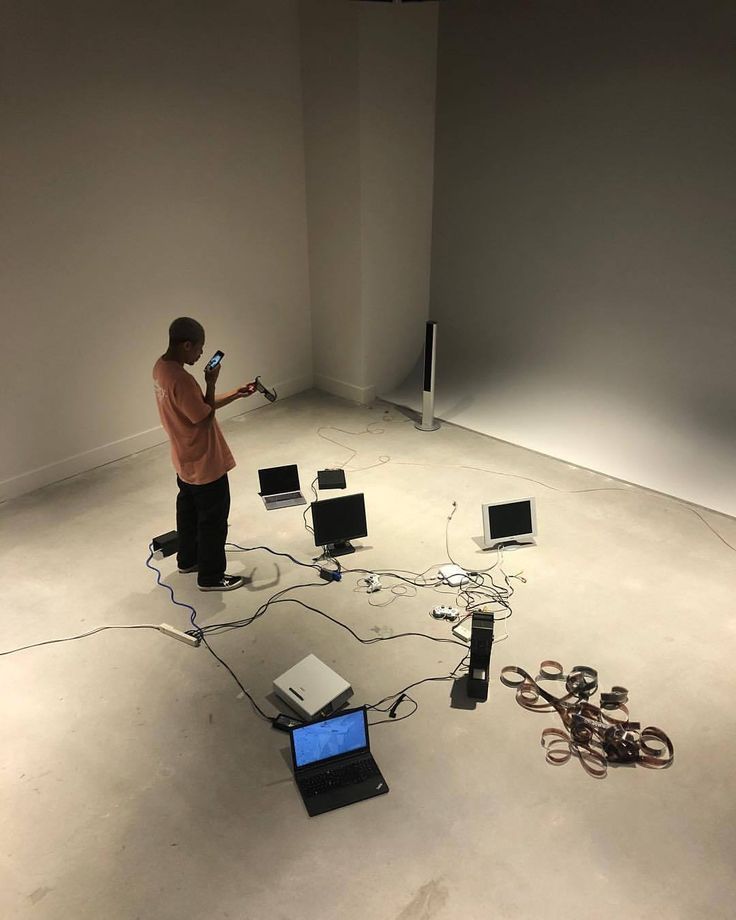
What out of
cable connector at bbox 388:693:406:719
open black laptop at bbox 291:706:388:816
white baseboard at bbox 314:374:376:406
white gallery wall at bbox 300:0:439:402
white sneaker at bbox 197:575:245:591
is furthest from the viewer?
white baseboard at bbox 314:374:376:406

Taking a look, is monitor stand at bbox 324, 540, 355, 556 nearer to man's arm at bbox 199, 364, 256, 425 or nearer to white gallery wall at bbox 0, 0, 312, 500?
man's arm at bbox 199, 364, 256, 425

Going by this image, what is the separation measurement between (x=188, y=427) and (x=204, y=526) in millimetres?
587

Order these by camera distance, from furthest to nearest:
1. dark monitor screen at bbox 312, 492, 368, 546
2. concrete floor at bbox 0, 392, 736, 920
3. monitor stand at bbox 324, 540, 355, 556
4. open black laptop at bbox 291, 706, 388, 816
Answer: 1. monitor stand at bbox 324, 540, 355, 556
2. dark monitor screen at bbox 312, 492, 368, 546
3. open black laptop at bbox 291, 706, 388, 816
4. concrete floor at bbox 0, 392, 736, 920

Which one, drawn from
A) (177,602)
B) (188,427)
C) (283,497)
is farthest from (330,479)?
(188,427)

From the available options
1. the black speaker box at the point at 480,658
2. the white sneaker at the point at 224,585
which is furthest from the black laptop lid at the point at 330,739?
the white sneaker at the point at 224,585

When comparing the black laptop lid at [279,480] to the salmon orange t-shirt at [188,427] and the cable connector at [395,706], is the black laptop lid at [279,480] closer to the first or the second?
the salmon orange t-shirt at [188,427]

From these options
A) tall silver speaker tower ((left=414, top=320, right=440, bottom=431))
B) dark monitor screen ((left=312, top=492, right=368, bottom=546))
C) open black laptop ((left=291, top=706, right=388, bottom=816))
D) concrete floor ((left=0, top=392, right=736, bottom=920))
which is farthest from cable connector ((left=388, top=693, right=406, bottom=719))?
tall silver speaker tower ((left=414, top=320, right=440, bottom=431))

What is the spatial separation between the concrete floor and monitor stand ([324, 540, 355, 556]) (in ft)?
0.39

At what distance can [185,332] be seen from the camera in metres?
3.26

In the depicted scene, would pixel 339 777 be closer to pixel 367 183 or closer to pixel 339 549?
pixel 339 549

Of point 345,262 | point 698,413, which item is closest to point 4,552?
point 345,262

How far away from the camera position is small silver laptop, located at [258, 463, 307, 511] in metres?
4.65

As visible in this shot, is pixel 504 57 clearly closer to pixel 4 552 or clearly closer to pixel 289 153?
pixel 289 153

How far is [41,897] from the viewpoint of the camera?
241cm
